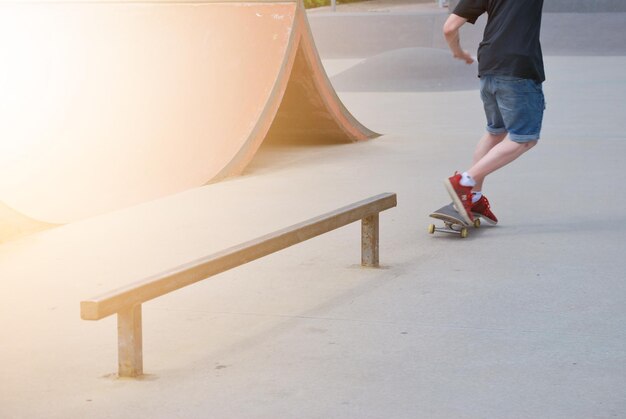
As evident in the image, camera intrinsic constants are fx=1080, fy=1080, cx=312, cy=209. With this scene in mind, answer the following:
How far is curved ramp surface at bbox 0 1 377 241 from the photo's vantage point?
878cm

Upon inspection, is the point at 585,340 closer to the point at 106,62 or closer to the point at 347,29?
the point at 106,62

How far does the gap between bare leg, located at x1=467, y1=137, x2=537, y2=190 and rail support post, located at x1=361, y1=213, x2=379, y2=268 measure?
3.64 feet

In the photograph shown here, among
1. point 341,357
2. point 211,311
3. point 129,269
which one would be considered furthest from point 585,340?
point 129,269

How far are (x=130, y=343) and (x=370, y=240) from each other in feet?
6.44

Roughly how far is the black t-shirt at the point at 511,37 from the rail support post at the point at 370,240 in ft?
4.42

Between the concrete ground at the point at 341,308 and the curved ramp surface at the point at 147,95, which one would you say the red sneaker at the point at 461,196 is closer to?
the concrete ground at the point at 341,308

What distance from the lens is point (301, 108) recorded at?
1052cm

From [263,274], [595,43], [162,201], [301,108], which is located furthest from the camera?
[595,43]

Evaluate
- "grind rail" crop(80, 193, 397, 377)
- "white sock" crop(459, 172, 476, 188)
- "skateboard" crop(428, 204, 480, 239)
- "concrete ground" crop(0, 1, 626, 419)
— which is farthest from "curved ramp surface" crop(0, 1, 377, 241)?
"grind rail" crop(80, 193, 397, 377)

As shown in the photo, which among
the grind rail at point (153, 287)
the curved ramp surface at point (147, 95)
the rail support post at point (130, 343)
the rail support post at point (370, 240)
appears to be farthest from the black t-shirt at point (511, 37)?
the rail support post at point (130, 343)

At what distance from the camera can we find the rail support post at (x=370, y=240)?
217 inches

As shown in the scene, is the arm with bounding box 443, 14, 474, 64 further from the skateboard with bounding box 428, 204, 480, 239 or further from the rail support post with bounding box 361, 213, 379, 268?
the rail support post with bounding box 361, 213, 379, 268

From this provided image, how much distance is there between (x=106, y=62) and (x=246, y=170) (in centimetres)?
283

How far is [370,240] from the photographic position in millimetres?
5504
